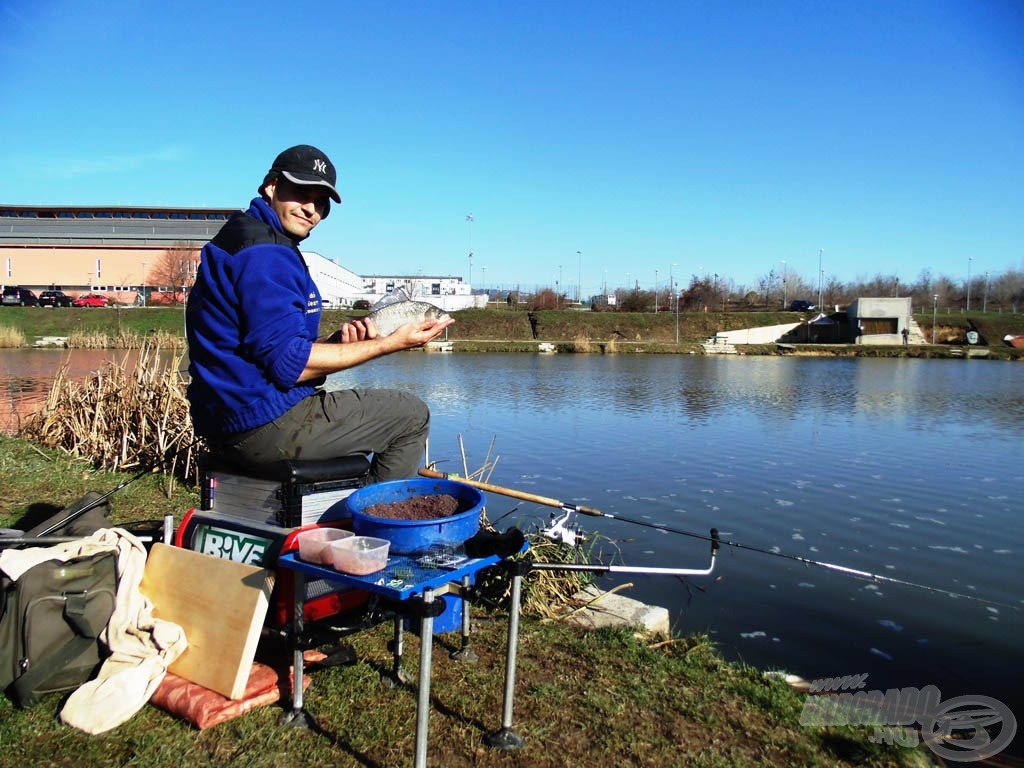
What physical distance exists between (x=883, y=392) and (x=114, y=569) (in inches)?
942

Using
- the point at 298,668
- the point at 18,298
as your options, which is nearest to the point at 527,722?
the point at 298,668

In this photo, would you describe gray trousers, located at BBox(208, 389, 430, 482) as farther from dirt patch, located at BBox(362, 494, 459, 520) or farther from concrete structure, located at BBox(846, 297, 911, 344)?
concrete structure, located at BBox(846, 297, 911, 344)

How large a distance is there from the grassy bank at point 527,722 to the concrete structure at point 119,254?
2152 inches

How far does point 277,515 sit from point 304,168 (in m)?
1.57

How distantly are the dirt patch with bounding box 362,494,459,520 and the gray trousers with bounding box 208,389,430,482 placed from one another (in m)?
0.42

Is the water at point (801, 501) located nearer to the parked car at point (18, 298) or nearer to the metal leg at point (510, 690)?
the metal leg at point (510, 690)

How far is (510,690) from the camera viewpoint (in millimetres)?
2914

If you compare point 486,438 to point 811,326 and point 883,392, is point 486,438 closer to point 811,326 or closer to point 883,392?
point 883,392

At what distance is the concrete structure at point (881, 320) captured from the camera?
5469cm

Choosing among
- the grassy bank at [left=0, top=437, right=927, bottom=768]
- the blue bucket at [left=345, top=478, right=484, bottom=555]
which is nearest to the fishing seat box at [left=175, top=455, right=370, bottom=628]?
the blue bucket at [left=345, top=478, right=484, bottom=555]

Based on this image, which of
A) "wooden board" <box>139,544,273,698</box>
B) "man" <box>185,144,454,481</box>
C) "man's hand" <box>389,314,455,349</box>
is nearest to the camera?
"wooden board" <box>139,544,273,698</box>

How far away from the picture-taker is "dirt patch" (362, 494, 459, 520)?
3141 mm

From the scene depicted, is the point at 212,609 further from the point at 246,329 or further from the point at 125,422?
the point at 125,422

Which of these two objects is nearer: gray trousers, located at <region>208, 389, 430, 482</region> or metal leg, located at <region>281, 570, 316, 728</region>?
metal leg, located at <region>281, 570, 316, 728</region>
